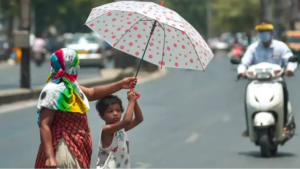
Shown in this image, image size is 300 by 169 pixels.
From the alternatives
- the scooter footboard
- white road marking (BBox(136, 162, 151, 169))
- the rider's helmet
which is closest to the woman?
white road marking (BBox(136, 162, 151, 169))

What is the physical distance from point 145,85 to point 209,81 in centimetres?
356

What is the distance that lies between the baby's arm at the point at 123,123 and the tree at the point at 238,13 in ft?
325

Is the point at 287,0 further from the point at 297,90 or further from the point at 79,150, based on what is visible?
the point at 79,150

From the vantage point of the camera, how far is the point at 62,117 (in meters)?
6.14

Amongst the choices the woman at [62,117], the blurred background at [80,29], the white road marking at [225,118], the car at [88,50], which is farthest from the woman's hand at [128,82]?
the car at [88,50]

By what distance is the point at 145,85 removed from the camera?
95.2 ft

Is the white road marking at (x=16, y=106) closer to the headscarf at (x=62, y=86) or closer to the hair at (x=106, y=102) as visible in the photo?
the hair at (x=106, y=102)

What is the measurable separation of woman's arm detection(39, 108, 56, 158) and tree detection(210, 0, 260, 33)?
326 ft

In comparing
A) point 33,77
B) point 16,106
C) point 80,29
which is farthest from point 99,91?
point 80,29

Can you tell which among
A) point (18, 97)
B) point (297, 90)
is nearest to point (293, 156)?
point (18, 97)

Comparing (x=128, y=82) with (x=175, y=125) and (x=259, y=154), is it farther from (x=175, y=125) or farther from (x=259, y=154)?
(x=175, y=125)

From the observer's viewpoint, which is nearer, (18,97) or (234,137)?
(234,137)

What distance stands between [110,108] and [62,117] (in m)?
0.54

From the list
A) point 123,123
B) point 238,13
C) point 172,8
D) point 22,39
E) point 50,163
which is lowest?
point 50,163
